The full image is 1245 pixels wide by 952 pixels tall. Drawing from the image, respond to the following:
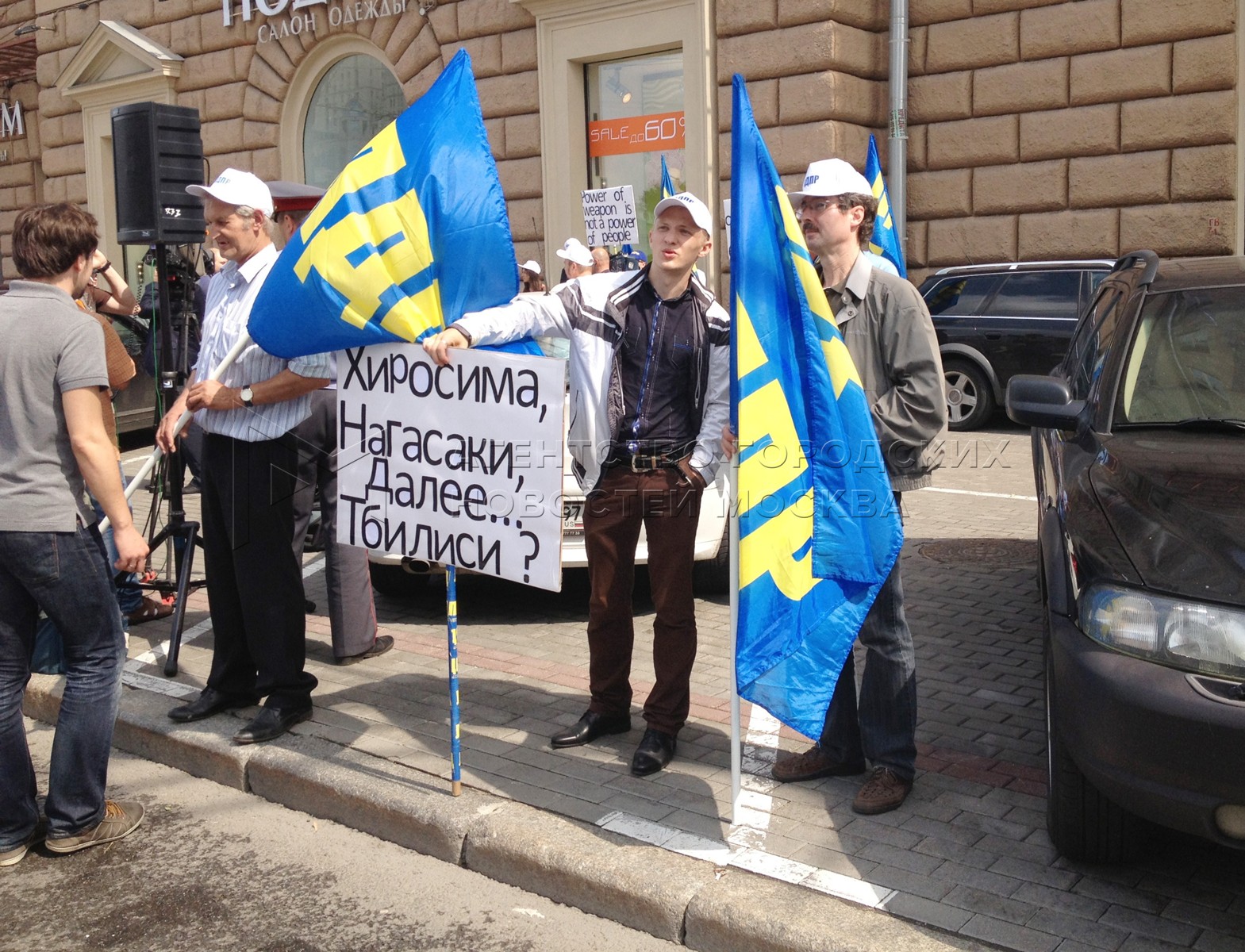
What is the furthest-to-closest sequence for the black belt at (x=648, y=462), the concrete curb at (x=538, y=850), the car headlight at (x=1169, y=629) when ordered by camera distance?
1. the black belt at (x=648, y=462)
2. the concrete curb at (x=538, y=850)
3. the car headlight at (x=1169, y=629)

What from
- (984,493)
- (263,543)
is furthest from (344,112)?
(263,543)

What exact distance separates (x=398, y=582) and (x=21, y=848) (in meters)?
2.98

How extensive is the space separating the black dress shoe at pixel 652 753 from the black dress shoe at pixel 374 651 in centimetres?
180

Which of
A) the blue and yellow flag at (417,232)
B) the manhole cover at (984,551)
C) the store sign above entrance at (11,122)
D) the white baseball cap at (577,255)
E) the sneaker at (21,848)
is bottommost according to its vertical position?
the sneaker at (21,848)

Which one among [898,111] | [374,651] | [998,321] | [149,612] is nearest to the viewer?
[374,651]

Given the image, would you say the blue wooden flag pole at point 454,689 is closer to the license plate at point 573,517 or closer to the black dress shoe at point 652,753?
the black dress shoe at point 652,753

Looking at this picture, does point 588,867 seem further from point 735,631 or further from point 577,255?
point 577,255

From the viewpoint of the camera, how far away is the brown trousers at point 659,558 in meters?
4.44

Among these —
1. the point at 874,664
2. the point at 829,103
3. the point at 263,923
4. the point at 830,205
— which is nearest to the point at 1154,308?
the point at 830,205

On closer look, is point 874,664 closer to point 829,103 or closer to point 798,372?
point 798,372

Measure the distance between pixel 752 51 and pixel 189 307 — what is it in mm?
8332

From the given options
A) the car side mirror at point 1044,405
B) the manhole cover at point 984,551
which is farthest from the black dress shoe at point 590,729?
the manhole cover at point 984,551

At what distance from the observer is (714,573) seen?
6.78 meters

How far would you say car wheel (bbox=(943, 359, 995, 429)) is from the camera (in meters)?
13.4
